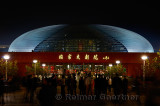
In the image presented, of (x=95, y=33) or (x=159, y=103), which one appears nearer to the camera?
(x=159, y=103)

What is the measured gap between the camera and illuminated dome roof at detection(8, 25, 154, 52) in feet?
172

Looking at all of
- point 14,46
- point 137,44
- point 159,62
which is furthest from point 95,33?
point 159,62

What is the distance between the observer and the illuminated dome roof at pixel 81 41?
52.4 m

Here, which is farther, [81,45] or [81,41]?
[81,41]

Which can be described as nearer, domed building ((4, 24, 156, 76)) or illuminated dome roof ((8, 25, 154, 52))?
domed building ((4, 24, 156, 76))

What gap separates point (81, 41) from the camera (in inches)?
2092

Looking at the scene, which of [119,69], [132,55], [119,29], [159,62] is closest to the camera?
[159,62]

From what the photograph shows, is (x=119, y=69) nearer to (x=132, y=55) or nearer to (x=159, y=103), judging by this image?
→ (x=132, y=55)

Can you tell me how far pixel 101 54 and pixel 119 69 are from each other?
45.6 ft

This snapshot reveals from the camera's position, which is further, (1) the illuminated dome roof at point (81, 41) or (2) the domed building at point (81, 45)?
(1) the illuminated dome roof at point (81, 41)

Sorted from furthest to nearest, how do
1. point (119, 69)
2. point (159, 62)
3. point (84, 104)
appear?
point (119, 69), point (159, 62), point (84, 104)

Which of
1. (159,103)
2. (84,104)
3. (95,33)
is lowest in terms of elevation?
(84,104)

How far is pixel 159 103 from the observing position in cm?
450

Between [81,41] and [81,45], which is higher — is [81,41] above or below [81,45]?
above
